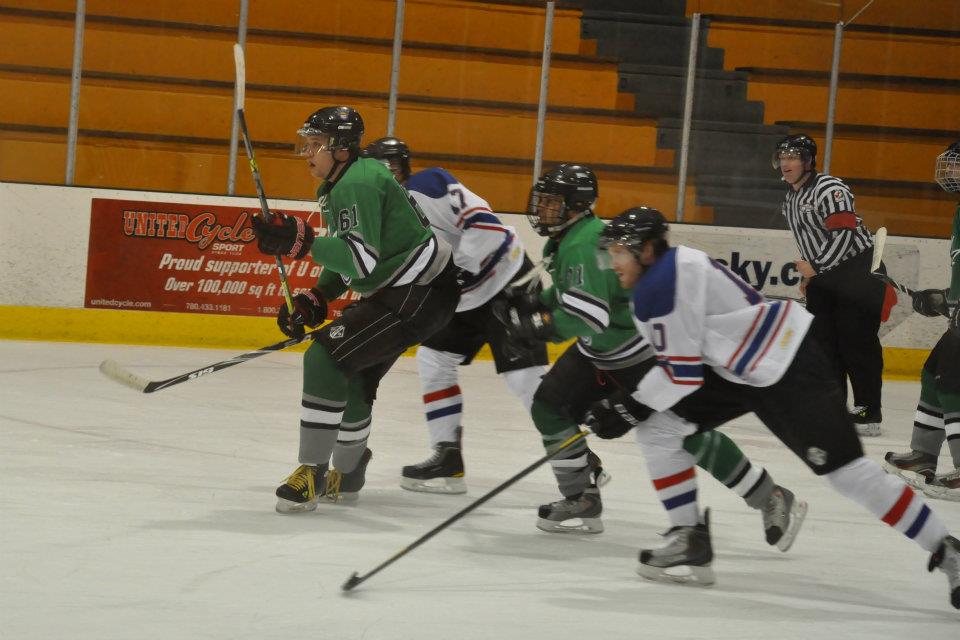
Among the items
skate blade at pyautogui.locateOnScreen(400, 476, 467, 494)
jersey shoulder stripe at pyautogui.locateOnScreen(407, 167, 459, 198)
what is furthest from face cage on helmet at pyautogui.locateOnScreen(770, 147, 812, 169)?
skate blade at pyautogui.locateOnScreen(400, 476, 467, 494)

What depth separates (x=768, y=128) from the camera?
26.7ft

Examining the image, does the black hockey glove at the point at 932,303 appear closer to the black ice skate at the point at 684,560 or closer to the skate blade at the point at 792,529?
the skate blade at the point at 792,529

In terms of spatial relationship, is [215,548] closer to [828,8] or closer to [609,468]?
[609,468]

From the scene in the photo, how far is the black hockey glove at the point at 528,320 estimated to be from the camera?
11.2ft

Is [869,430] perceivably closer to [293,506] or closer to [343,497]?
[343,497]

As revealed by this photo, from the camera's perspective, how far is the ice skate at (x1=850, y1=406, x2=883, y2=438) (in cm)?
568

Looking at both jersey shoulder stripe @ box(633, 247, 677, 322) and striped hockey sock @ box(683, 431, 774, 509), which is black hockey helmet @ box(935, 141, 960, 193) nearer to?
striped hockey sock @ box(683, 431, 774, 509)

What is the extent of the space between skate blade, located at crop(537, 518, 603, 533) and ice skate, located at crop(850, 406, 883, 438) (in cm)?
249

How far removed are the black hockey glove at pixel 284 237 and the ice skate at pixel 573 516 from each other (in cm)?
97

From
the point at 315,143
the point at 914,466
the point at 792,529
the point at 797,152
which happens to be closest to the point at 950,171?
the point at 914,466

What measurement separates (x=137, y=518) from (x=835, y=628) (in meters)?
1.77

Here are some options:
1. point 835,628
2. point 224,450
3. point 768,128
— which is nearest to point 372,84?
point 768,128

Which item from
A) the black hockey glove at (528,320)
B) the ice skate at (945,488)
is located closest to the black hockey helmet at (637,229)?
the black hockey glove at (528,320)

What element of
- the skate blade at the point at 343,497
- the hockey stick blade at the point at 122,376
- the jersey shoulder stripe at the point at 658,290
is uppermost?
the jersey shoulder stripe at the point at 658,290
